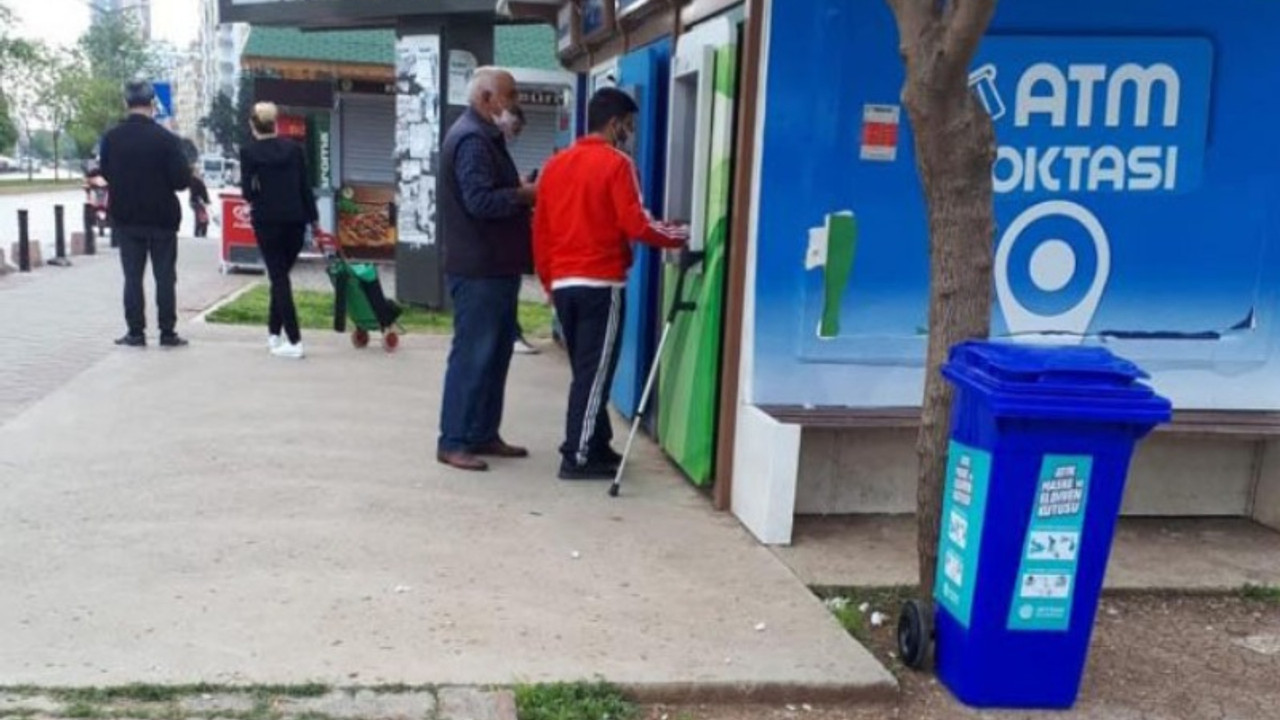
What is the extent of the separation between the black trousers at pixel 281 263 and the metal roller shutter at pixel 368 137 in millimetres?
9558

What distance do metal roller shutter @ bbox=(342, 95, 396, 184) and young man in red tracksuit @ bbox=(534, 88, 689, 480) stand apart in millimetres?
13094

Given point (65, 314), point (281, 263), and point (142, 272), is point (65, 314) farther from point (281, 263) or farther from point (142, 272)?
point (281, 263)

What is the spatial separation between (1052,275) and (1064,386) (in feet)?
7.50

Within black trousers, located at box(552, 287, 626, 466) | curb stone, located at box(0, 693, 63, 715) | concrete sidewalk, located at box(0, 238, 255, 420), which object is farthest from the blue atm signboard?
concrete sidewalk, located at box(0, 238, 255, 420)

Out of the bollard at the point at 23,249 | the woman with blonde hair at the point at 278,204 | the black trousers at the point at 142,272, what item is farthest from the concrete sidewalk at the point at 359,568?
the bollard at the point at 23,249

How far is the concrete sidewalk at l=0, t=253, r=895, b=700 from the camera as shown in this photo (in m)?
4.00

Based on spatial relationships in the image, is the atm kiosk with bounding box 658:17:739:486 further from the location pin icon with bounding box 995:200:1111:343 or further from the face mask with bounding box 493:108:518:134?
the location pin icon with bounding box 995:200:1111:343

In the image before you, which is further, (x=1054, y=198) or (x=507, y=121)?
(x=507, y=121)

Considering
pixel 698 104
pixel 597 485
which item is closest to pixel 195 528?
pixel 597 485

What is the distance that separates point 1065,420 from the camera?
3.70 metres

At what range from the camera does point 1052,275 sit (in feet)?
19.1

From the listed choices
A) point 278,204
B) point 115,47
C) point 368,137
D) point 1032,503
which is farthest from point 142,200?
point 115,47

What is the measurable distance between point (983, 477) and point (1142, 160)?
8.91 ft

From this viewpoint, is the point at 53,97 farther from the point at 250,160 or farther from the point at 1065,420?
the point at 1065,420
